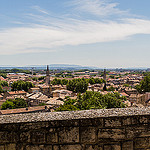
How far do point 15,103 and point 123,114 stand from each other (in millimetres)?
35171

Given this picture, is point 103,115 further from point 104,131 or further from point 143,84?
point 143,84

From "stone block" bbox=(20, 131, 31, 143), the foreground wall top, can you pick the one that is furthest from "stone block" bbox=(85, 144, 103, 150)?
"stone block" bbox=(20, 131, 31, 143)

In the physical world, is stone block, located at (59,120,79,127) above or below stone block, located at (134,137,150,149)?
above

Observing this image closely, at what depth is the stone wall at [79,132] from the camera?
2.69 meters

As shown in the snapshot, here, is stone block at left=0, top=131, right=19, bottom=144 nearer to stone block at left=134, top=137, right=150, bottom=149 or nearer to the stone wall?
the stone wall

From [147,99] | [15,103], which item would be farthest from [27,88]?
[147,99]

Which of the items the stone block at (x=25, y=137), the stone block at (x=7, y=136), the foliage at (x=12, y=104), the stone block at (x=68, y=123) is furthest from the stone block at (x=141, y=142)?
the foliage at (x=12, y=104)

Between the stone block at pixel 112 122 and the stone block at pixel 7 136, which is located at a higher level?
the stone block at pixel 112 122

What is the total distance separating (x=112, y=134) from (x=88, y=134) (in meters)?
0.37

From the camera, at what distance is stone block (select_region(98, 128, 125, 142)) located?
8.97 feet

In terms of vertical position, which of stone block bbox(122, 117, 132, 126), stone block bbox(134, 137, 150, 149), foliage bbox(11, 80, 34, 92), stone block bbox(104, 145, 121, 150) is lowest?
foliage bbox(11, 80, 34, 92)

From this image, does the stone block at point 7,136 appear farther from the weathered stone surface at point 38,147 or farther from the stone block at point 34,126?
the weathered stone surface at point 38,147

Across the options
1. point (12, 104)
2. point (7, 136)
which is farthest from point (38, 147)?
point (12, 104)

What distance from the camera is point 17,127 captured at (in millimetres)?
2693
